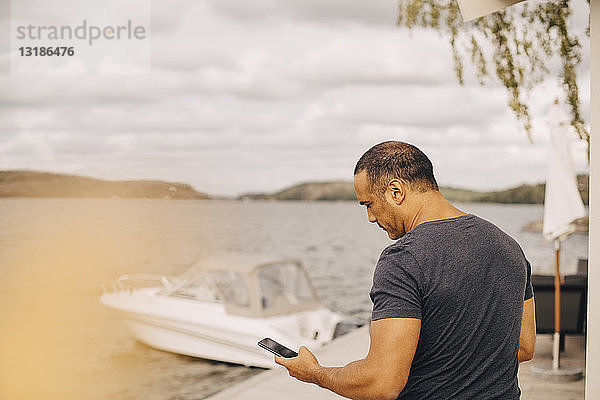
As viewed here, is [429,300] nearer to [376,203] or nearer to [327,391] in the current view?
[376,203]

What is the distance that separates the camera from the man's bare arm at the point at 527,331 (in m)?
1.61

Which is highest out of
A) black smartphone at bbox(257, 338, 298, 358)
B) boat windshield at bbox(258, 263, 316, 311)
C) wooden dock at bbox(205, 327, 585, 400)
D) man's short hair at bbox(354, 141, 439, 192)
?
man's short hair at bbox(354, 141, 439, 192)

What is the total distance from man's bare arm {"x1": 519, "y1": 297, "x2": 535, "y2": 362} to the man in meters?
0.11

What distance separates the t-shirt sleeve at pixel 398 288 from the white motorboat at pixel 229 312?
814 cm

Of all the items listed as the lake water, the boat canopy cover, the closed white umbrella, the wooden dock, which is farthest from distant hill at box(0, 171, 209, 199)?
the closed white umbrella

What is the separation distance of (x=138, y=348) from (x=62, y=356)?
1.12 m

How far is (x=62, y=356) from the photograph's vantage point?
37.1ft

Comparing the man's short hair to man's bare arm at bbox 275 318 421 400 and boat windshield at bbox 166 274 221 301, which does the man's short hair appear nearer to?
man's bare arm at bbox 275 318 421 400

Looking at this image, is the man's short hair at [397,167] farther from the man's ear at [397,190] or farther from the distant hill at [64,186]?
the distant hill at [64,186]

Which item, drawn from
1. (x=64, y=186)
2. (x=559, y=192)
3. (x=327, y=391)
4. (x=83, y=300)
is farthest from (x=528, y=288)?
(x=64, y=186)

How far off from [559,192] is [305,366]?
3612 millimetres

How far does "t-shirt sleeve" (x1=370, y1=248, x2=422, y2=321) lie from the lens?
4.38 feet

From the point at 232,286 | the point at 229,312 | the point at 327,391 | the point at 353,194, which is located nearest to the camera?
the point at 327,391

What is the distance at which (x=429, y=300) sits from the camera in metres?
1.35
